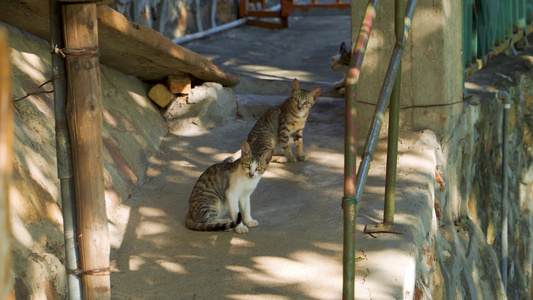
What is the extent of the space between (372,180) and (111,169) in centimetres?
180

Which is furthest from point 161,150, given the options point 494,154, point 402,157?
point 494,154

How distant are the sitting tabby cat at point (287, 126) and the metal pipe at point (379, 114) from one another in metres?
1.78

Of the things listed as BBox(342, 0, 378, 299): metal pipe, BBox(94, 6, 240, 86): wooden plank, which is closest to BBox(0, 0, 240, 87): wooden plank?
BBox(94, 6, 240, 86): wooden plank

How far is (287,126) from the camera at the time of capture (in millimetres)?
5344

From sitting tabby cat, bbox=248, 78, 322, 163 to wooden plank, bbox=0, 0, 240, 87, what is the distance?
0.89 m

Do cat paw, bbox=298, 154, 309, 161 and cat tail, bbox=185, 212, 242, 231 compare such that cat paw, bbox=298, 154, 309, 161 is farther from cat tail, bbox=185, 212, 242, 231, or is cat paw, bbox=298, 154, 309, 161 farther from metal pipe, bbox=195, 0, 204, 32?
metal pipe, bbox=195, 0, 204, 32

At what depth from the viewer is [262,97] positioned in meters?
6.70

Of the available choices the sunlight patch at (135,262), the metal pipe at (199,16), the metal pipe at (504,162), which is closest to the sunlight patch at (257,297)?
the sunlight patch at (135,262)

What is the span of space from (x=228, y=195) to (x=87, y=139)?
5.65 ft

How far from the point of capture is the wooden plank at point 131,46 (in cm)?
421

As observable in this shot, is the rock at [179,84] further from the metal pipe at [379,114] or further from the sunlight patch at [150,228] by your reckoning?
the metal pipe at [379,114]

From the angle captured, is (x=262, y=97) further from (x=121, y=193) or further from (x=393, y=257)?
(x=393, y=257)

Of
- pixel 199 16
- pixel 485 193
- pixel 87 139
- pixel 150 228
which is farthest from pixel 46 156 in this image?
pixel 199 16

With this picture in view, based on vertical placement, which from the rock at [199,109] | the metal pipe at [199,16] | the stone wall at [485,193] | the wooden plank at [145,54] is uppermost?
the metal pipe at [199,16]
